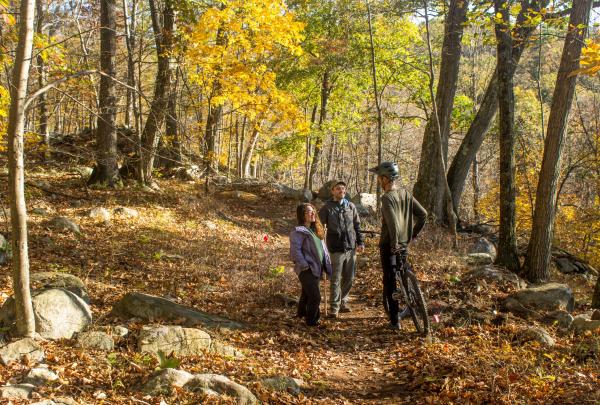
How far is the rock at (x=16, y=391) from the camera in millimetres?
3578

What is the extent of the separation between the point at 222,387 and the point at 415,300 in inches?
118

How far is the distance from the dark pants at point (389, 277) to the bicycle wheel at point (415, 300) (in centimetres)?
23

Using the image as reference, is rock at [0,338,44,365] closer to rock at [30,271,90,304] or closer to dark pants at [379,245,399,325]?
rock at [30,271,90,304]


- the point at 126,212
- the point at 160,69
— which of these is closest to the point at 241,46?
the point at 160,69

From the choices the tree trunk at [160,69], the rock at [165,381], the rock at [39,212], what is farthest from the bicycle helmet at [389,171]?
the rock at [39,212]

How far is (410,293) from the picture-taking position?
6176mm

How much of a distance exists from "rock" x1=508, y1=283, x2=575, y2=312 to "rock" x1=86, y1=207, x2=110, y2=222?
9068mm

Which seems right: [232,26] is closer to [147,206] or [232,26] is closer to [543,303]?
[147,206]

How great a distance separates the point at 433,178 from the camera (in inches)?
588

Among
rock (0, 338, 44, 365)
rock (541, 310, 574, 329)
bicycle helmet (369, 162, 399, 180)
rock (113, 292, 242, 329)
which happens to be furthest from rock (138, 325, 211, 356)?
rock (541, 310, 574, 329)

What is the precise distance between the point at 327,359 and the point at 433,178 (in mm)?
10369

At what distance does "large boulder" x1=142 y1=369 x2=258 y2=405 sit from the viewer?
4016mm

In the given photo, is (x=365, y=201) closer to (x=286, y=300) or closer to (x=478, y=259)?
(x=478, y=259)

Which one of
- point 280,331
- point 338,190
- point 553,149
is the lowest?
point 280,331
